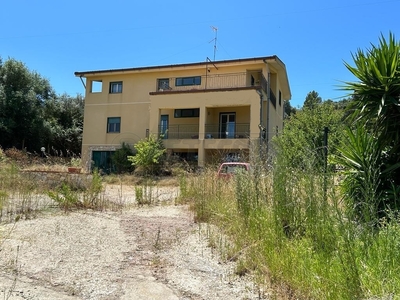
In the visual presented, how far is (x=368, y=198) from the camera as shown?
10.5ft

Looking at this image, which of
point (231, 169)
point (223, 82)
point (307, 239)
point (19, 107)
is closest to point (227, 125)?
point (223, 82)

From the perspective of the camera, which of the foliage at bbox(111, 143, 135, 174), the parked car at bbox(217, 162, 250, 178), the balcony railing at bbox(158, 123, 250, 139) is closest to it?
the parked car at bbox(217, 162, 250, 178)

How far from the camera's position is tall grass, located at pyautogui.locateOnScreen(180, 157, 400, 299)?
107 inches

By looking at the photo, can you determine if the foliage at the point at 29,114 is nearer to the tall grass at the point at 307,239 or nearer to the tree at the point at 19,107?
the tree at the point at 19,107

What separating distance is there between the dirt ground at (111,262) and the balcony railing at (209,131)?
51.4ft

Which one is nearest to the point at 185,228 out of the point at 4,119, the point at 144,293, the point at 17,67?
the point at 144,293

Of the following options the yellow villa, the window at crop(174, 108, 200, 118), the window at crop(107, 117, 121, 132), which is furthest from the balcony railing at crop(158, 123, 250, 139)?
the window at crop(107, 117, 121, 132)

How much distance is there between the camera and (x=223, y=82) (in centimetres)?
2286

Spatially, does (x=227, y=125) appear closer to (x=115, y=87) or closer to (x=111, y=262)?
(x=115, y=87)

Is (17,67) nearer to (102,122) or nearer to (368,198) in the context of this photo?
(102,122)

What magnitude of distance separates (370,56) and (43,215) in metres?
6.63

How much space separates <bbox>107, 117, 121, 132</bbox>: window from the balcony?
13.5 ft

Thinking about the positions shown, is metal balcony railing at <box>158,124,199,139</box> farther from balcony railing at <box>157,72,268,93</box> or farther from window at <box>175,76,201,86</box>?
window at <box>175,76,201,86</box>

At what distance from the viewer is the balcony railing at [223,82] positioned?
72.8 feet
